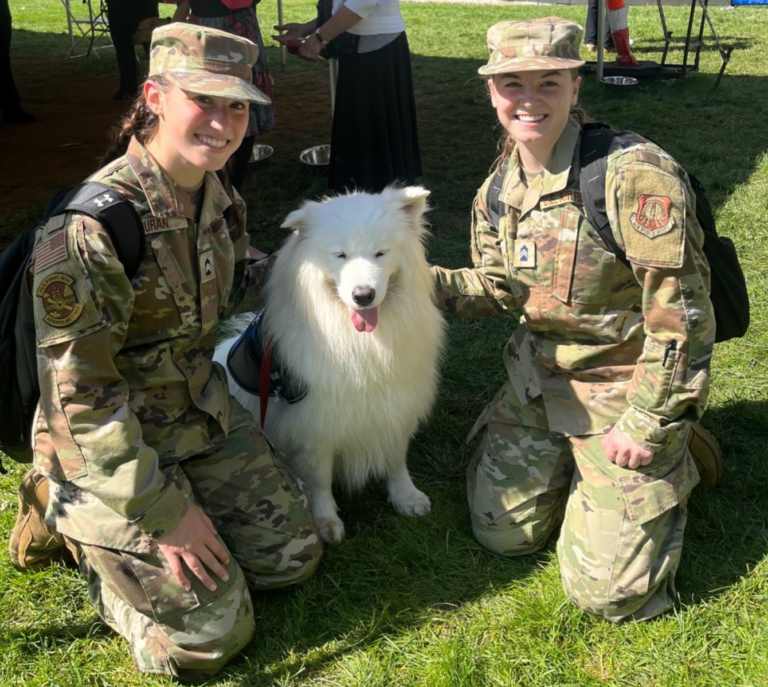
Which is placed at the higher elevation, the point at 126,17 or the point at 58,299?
the point at 126,17

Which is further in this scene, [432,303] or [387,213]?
[432,303]

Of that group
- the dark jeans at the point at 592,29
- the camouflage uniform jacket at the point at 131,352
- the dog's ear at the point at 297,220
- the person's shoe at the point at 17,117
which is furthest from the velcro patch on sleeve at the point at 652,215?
the dark jeans at the point at 592,29

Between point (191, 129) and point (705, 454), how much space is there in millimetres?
2255

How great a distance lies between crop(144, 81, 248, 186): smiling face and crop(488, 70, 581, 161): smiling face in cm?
86

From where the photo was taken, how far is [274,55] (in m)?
12.2

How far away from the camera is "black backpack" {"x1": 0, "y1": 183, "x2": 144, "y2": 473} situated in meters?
2.04

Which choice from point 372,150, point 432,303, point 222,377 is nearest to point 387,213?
point 432,303

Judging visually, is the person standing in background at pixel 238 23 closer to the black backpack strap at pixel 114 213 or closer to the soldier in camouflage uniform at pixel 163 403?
the soldier in camouflage uniform at pixel 163 403

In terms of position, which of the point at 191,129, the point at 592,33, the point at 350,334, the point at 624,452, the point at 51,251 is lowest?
the point at 624,452

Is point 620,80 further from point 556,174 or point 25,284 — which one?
point 25,284

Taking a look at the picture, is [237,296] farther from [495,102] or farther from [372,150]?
[372,150]

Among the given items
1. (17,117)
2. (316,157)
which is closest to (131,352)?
(316,157)

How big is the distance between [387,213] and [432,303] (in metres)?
0.45

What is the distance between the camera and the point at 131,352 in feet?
7.36
